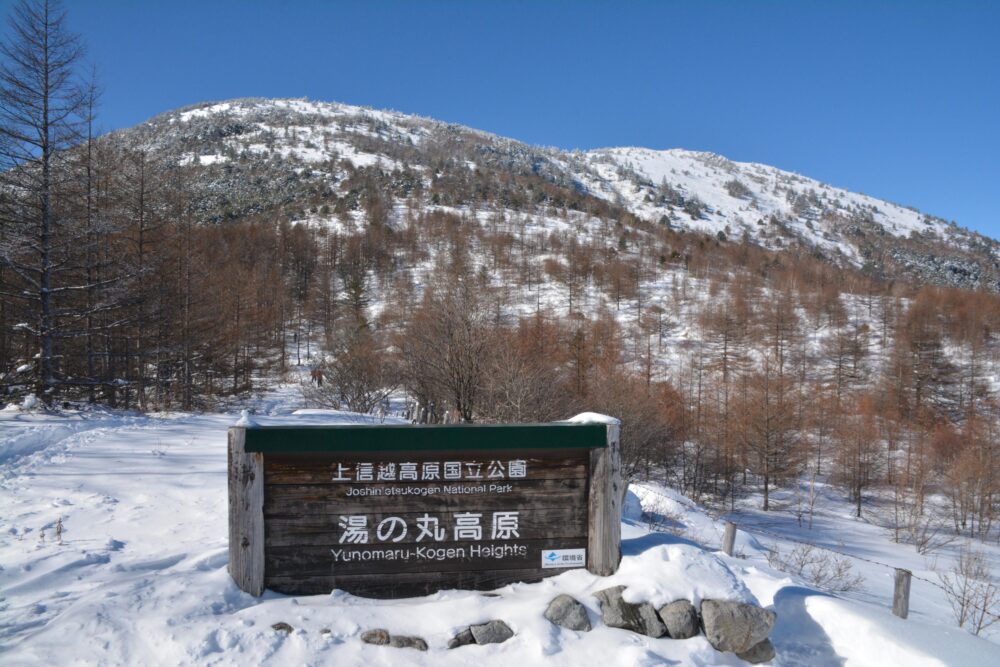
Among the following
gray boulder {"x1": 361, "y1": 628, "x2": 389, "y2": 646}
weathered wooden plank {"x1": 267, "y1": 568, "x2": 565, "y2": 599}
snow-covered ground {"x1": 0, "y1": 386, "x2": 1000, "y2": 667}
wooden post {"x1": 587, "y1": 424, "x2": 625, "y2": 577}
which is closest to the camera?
snow-covered ground {"x1": 0, "y1": 386, "x2": 1000, "y2": 667}

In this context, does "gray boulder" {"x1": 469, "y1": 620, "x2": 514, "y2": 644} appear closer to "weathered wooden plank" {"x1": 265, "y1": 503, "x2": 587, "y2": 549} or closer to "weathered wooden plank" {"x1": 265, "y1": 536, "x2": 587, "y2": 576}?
"weathered wooden plank" {"x1": 265, "y1": 536, "x2": 587, "y2": 576}

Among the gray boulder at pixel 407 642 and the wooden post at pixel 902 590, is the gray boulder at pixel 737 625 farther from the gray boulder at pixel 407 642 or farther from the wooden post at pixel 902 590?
the wooden post at pixel 902 590

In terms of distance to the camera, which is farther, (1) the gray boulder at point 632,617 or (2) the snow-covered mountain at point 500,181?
(2) the snow-covered mountain at point 500,181

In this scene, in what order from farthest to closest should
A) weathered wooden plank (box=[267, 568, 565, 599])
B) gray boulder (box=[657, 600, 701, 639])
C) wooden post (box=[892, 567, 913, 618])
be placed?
1. wooden post (box=[892, 567, 913, 618])
2. weathered wooden plank (box=[267, 568, 565, 599])
3. gray boulder (box=[657, 600, 701, 639])

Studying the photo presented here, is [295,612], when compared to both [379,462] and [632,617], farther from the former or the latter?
[632,617]

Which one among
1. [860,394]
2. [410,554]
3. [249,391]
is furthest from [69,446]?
[860,394]

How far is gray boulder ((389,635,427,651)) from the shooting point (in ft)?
11.7

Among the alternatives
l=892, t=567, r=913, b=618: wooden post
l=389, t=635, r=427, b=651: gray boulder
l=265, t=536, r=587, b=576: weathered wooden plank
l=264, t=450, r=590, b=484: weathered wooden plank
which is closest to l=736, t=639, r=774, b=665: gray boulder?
l=265, t=536, r=587, b=576: weathered wooden plank

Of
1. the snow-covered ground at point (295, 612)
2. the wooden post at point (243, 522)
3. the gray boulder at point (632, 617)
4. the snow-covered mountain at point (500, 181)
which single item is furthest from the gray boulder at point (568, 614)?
the snow-covered mountain at point (500, 181)

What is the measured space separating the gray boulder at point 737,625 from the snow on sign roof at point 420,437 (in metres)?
1.42

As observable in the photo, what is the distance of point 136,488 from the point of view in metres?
6.38

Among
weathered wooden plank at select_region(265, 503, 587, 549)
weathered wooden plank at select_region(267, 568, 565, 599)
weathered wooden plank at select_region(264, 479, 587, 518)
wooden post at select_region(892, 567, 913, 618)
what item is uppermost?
weathered wooden plank at select_region(264, 479, 587, 518)

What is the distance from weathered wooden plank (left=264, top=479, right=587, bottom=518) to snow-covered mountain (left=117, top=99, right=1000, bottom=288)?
95308 mm

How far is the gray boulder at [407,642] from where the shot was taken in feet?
11.7
